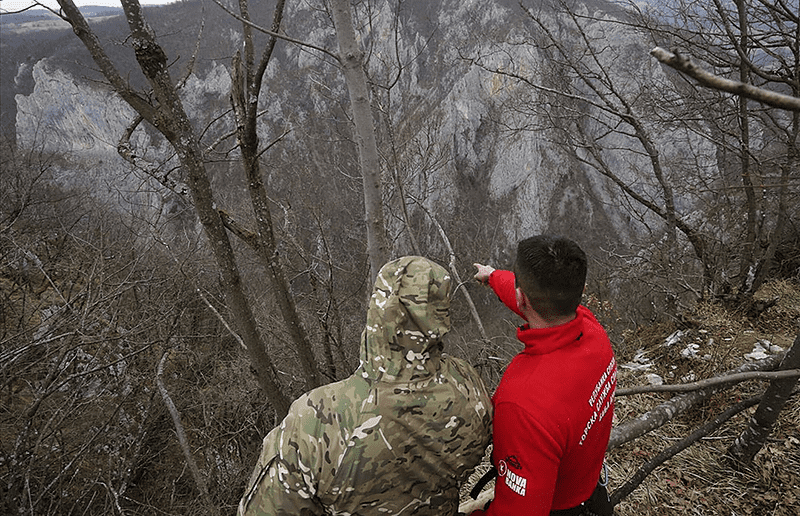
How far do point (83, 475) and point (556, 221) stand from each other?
30712 mm

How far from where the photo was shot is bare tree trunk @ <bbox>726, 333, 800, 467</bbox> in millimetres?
2041

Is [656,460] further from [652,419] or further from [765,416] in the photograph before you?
[765,416]

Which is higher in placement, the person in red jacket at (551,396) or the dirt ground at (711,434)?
the person in red jacket at (551,396)

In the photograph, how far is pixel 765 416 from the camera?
7.57 ft

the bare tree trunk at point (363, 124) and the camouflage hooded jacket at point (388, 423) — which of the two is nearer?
the camouflage hooded jacket at point (388, 423)

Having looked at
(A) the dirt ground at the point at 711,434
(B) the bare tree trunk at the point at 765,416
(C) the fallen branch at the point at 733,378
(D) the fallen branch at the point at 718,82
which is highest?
(D) the fallen branch at the point at 718,82

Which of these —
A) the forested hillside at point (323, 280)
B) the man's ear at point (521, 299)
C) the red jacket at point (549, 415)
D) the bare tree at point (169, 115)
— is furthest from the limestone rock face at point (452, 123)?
the red jacket at point (549, 415)

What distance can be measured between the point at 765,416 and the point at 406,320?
232 cm

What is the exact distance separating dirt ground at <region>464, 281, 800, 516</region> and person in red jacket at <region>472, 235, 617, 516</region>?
1660 mm

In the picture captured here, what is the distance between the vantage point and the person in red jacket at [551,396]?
1.27m

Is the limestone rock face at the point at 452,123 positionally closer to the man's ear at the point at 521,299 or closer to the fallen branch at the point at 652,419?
the fallen branch at the point at 652,419

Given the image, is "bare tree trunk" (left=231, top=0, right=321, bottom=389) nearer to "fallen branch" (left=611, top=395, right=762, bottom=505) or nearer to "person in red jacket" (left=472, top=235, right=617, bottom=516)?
"person in red jacket" (left=472, top=235, right=617, bottom=516)

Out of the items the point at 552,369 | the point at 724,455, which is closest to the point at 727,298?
the point at 724,455

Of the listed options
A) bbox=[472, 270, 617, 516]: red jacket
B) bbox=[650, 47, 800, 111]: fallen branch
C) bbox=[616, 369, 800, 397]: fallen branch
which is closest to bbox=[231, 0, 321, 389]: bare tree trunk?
bbox=[472, 270, 617, 516]: red jacket
